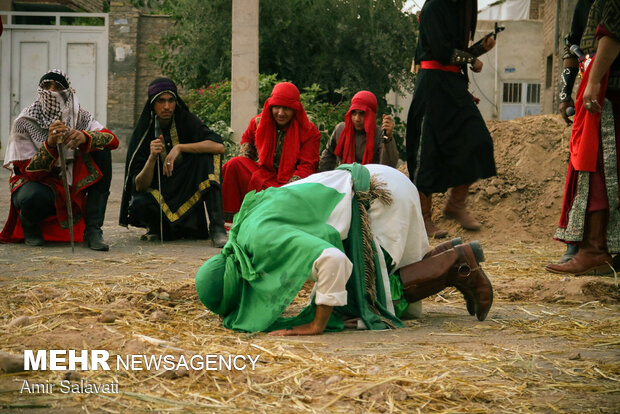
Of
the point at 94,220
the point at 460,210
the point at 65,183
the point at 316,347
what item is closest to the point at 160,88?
the point at 65,183

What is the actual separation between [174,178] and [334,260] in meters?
3.90

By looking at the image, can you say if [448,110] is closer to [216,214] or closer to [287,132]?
[287,132]

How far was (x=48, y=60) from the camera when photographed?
17.4 metres

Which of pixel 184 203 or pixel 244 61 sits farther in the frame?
pixel 244 61

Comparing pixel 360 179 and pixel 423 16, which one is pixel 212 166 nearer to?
pixel 423 16

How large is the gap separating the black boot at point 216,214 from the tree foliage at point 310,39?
7.60 metres

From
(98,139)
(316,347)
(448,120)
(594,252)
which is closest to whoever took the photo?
(316,347)

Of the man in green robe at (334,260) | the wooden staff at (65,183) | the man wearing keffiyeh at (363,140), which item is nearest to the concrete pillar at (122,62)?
the man wearing keffiyeh at (363,140)

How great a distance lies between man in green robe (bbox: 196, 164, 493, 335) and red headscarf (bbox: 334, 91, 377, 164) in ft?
11.7

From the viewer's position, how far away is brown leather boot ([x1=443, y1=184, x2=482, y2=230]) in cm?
705

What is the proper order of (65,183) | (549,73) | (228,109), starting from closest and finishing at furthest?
(65,183) → (228,109) → (549,73)

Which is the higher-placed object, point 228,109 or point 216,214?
point 228,109

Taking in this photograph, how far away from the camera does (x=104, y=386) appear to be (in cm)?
274

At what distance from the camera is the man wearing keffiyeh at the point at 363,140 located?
7625 millimetres
